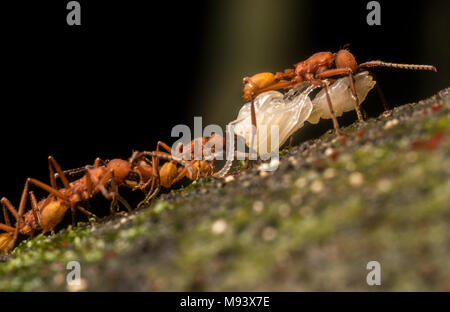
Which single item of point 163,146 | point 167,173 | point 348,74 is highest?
point 348,74

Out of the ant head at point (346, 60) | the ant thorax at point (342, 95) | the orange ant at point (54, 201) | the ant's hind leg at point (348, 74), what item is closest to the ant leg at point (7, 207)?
the orange ant at point (54, 201)

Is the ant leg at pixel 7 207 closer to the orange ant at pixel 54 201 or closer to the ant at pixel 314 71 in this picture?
Result: the orange ant at pixel 54 201

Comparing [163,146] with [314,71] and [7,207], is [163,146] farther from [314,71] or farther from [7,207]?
[314,71]

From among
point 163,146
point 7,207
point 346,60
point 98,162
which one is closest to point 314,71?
point 346,60

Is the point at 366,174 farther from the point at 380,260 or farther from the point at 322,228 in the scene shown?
the point at 380,260

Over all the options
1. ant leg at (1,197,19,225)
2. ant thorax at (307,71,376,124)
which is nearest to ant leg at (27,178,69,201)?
ant leg at (1,197,19,225)

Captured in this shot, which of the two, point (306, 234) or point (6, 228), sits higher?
point (6, 228)
